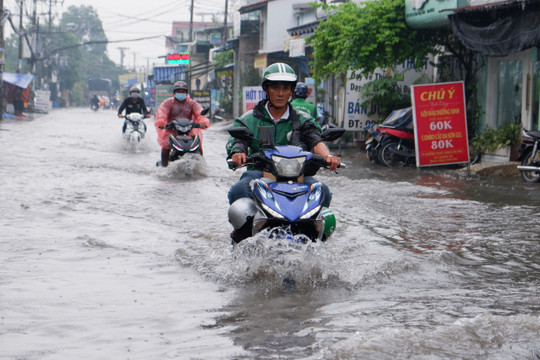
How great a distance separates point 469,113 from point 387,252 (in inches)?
456

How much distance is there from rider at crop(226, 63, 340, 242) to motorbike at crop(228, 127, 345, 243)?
18cm

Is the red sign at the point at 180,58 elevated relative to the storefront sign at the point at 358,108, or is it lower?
elevated

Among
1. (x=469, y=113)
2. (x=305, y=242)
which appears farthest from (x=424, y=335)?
(x=469, y=113)

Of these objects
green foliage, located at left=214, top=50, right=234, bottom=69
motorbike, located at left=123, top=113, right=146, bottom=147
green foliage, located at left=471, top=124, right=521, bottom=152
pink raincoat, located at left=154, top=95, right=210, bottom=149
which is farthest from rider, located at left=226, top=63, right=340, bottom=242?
green foliage, located at left=214, top=50, right=234, bottom=69

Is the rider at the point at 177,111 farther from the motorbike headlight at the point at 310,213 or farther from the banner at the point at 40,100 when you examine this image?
the banner at the point at 40,100

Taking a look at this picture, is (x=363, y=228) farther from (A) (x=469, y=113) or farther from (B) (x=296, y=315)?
(A) (x=469, y=113)

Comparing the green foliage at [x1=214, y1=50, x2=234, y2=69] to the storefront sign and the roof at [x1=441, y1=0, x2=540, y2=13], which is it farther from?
the roof at [x1=441, y1=0, x2=540, y2=13]

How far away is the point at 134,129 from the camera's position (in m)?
19.5

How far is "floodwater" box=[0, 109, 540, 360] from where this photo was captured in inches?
161

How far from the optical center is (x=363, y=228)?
8.28 m

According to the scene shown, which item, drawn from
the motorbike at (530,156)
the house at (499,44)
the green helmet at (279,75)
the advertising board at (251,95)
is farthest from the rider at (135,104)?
the green helmet at (279,75)

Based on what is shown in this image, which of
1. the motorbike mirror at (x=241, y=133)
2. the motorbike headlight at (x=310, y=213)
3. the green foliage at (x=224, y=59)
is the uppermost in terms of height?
the green foliage at (x=224, y=59)

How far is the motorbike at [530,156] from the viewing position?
40.7ft

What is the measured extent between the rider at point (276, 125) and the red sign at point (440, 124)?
28.6 feet
